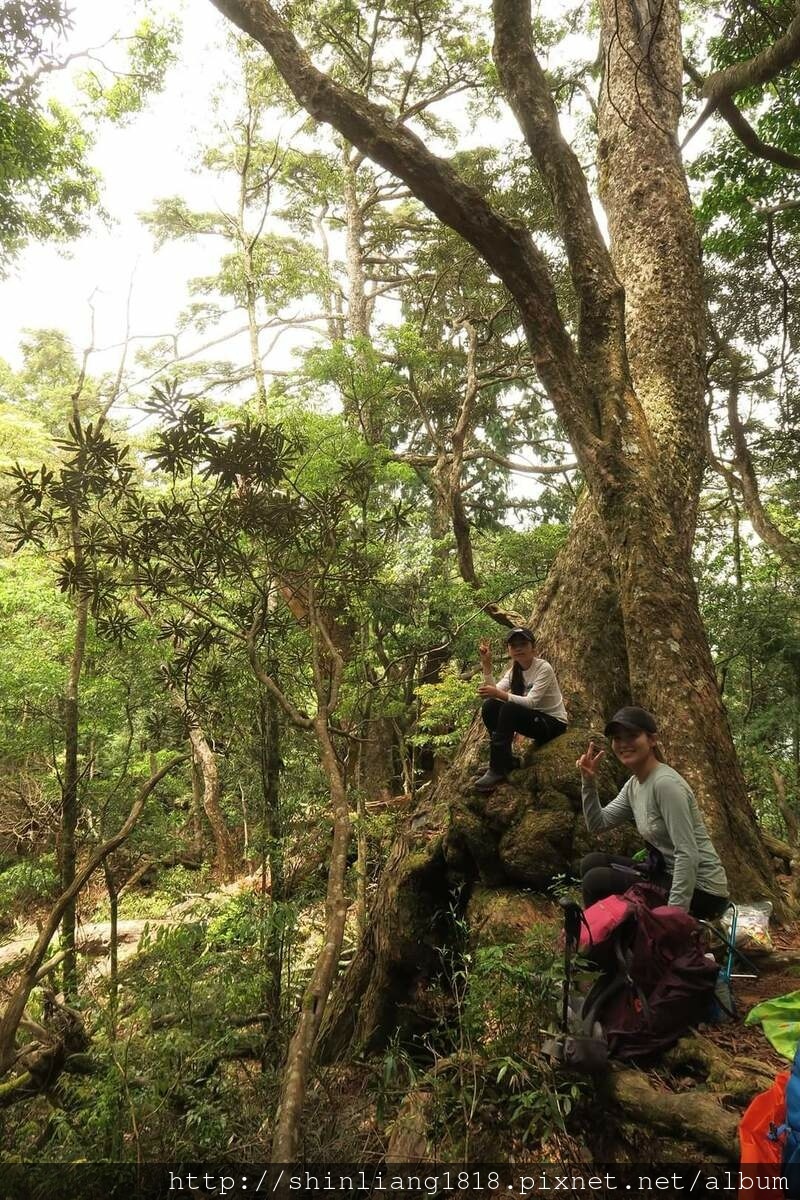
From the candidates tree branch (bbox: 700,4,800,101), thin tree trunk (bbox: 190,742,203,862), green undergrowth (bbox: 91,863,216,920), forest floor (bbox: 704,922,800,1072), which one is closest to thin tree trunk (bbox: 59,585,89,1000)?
green undergrowth (bbox: 91,863,216,920)

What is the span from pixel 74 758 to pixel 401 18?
12334mm

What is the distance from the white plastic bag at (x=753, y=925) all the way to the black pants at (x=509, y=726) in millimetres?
1400

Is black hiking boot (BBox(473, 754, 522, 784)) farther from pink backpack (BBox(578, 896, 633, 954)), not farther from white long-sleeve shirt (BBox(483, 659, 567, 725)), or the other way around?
pink backpack (BBox(578, 896, 633, 954))

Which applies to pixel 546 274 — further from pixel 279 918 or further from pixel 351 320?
pixel 351 320

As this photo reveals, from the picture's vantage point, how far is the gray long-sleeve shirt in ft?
9.02

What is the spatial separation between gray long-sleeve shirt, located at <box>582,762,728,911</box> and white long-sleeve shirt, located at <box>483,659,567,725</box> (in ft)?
3.20

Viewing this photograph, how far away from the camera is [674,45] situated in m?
6.32

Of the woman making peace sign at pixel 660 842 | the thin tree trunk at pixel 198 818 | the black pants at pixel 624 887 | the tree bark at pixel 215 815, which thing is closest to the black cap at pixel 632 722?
the woman making peace sign at pixel 660 842

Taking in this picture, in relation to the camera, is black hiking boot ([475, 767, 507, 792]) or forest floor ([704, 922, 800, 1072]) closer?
forest floor ([704, 922, 800, 1072])

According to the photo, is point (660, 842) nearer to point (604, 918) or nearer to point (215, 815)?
point (604, 918)

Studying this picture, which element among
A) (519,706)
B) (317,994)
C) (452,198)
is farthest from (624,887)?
(452,198)

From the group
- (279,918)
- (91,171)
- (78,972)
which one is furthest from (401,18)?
(78,972)

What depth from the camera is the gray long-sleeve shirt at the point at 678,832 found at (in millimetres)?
2748

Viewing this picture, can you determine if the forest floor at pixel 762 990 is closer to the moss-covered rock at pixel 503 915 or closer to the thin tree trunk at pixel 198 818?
the moss-covered rock at pixel 503 915
